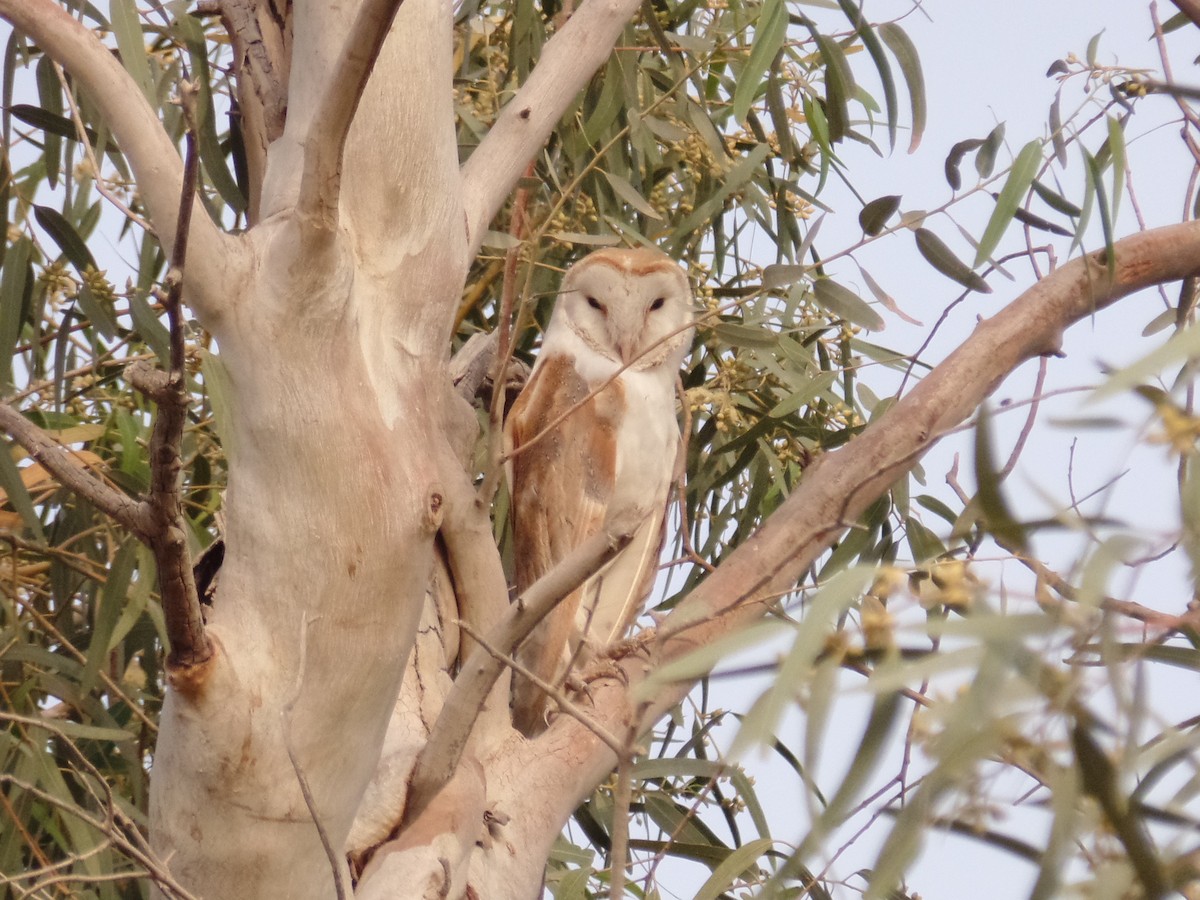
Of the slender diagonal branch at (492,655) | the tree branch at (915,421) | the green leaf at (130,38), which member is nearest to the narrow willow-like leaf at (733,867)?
the tree branch at (915,421)

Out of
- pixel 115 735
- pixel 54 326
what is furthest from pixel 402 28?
pixel 54 326

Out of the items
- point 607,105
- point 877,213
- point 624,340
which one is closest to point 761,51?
point 877,213

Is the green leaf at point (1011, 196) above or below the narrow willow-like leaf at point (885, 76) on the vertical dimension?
below

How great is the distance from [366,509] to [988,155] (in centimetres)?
84

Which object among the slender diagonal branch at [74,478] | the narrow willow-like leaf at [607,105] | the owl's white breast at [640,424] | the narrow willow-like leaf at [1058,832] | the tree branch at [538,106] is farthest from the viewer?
the owl's white breast at [640,424]

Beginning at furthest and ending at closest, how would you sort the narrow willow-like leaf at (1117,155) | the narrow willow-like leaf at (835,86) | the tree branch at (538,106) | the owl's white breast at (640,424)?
the owl's white breast at (640,424), the narrow willow-like leaf at (835,86), the tree branch at (538,106), the narrow willow-like leaf at (1117,155)

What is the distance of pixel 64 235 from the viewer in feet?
6.07

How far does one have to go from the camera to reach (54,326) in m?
2.39

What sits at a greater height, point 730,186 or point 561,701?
point 730,186

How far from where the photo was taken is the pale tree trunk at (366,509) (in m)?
1.12

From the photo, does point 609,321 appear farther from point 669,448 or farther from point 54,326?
point 54,326

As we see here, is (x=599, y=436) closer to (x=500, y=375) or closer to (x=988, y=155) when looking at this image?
(x=988, y=155)

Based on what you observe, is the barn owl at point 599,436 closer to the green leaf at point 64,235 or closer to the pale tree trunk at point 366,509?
the pale tree trunk at point 366,509

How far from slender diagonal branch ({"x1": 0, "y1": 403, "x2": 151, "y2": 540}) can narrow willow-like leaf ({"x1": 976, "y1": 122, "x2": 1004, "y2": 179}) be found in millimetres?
1013
